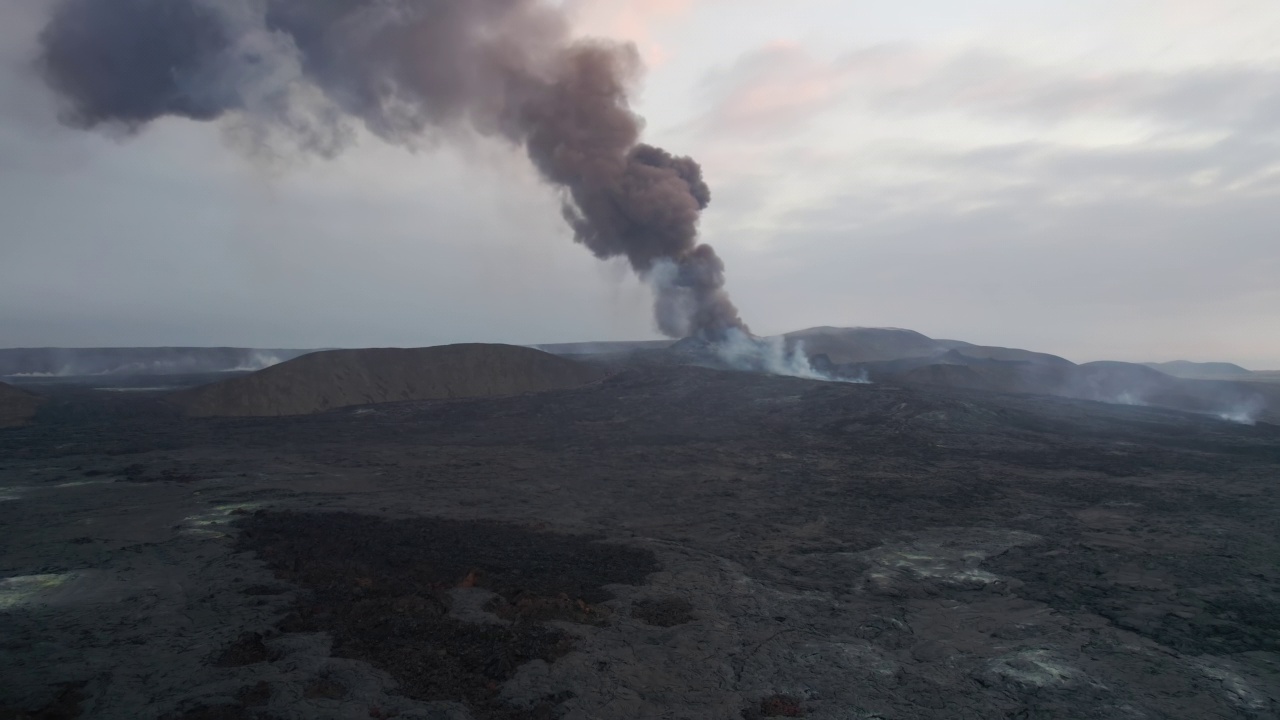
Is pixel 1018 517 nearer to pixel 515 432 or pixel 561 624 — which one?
pixel 561 624

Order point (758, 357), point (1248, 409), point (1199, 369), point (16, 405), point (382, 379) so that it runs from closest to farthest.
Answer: point (16, 405) → point (382, 379) → point (1248, 409) → point (758, 357) → point (1199, 369)

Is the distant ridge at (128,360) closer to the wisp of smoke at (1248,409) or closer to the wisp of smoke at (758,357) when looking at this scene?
the wisp of smoke at (758,357)

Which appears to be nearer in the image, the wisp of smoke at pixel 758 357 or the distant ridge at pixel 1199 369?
the wisp of smoke at pixel 758 357

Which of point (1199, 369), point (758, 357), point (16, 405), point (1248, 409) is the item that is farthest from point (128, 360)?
point (1199, 369)

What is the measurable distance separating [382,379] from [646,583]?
1438 inches

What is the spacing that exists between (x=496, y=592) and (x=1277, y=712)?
911 centimetres

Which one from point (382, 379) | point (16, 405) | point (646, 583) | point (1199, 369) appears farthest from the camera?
point (1199, 369)

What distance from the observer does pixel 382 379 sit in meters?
43.3

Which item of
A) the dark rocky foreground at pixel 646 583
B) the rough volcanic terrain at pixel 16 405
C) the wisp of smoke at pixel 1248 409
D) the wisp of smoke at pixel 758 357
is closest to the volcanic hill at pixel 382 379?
the rough volcanic terrain at pixel 16 405

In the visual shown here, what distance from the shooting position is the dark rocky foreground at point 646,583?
721 cm

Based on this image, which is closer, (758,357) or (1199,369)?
(758,357)

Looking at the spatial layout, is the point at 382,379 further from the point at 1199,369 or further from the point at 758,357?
the point at 1199,369

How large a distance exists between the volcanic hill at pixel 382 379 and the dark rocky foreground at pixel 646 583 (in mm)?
13628

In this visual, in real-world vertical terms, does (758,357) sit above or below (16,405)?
above
